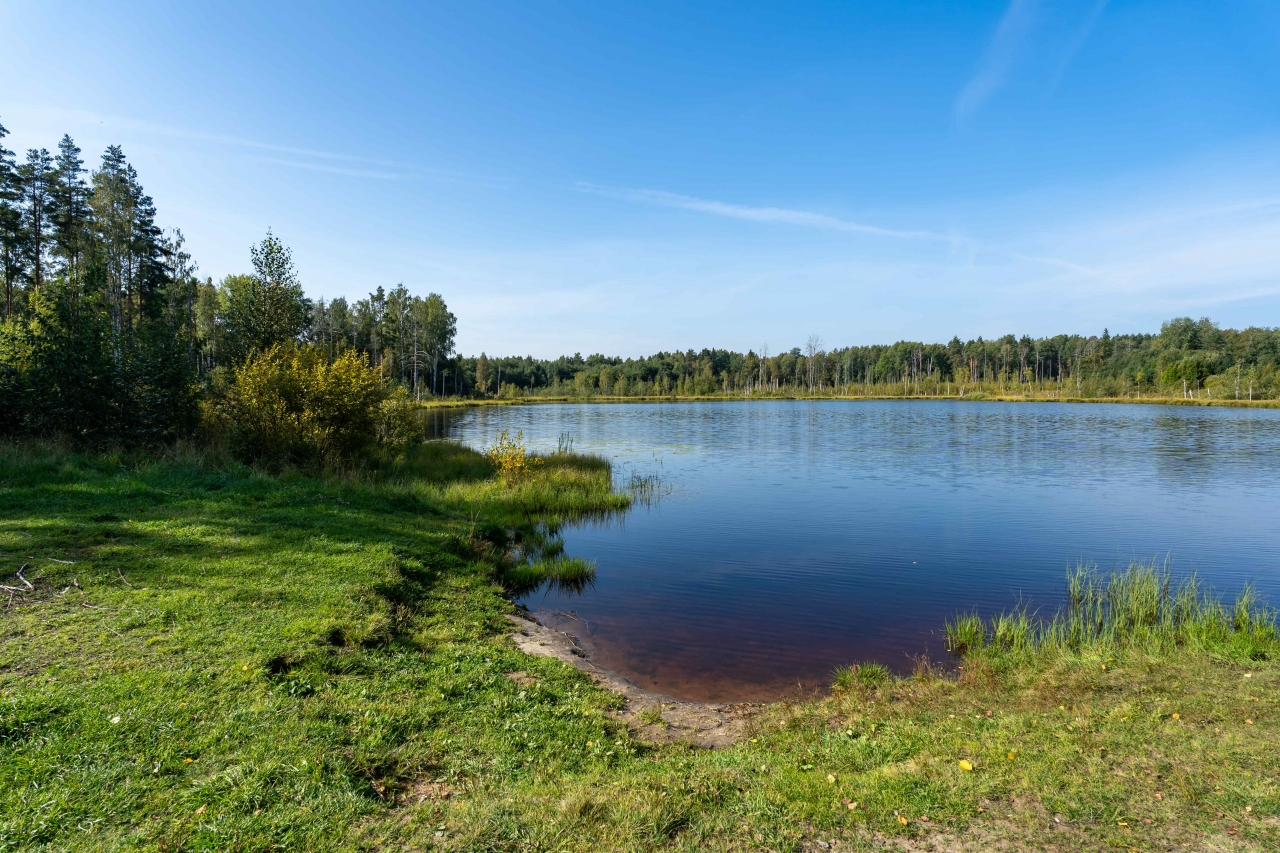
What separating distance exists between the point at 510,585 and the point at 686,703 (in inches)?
223

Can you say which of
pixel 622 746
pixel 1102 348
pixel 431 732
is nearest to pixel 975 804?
pixel 622 746

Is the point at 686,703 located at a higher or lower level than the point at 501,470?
lower

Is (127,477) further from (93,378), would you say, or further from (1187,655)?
(1187,655)

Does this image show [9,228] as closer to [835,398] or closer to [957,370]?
[835,398]

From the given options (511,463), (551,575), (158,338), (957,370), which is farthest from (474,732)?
(957,370)

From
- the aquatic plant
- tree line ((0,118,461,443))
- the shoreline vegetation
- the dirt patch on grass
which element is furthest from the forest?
the aquatic plant

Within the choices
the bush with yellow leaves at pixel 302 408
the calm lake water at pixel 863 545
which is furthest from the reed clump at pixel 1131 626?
the bush with yellow leaves at pixel 302 408

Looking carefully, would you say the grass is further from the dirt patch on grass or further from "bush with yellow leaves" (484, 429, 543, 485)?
"bush with yellow leaves" (484, 429, 543, 485)

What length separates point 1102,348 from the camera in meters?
135

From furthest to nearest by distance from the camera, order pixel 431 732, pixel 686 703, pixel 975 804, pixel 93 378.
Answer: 1. pixel 93 378
2. pixel 686 703
3. pixel 431 732
4. pixel 975 804

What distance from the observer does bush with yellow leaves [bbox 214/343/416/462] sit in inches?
728

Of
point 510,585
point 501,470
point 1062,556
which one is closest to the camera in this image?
point 510,585

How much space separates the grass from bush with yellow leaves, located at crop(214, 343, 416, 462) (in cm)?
838

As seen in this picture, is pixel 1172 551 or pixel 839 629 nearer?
pixel 839 629
